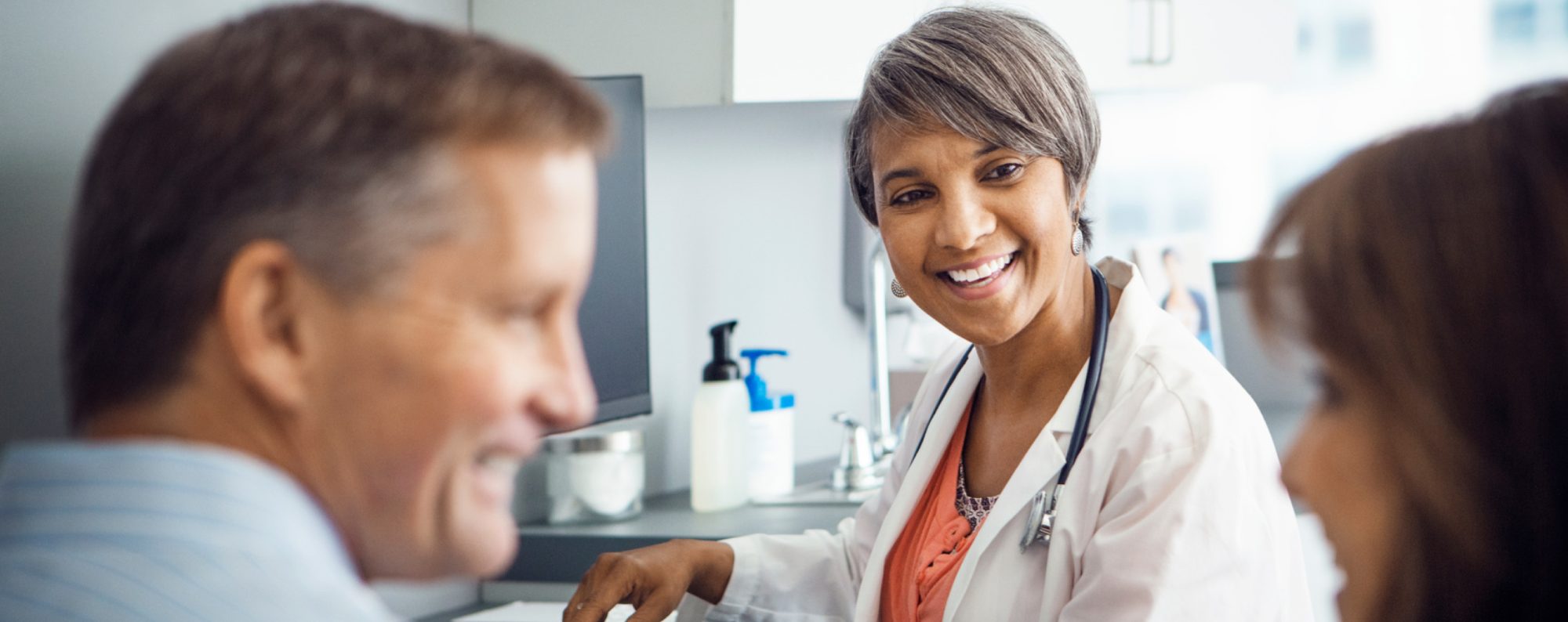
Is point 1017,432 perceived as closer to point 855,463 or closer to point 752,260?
point 855,463

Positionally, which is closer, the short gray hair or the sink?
the short gray hair

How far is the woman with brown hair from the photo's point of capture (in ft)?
1.82

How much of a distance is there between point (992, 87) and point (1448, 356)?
2.47ft

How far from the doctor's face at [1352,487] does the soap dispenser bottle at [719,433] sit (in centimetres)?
131

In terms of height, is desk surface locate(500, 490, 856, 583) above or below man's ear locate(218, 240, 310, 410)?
below

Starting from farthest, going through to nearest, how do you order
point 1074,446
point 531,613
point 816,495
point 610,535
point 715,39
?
point 816,495
point 715,39
point 610,535
point 531,613
point 1074,446

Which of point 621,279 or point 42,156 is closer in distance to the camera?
point 42,156

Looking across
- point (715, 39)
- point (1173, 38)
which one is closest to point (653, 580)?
point (715, 39)

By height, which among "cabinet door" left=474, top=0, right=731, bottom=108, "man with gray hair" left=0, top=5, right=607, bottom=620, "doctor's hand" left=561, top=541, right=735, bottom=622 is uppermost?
"cabinet door" left=474, top=0, right=731, bottom=108

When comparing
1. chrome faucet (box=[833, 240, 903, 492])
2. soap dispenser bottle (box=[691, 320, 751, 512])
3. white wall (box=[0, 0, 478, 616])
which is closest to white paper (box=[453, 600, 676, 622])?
soap dispenser bottle (box=[691, 320, 751, 512])

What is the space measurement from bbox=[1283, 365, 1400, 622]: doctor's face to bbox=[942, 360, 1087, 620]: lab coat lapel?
1.88ft

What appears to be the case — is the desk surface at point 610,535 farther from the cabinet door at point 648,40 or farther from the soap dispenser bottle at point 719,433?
the cabinet door at point 648,40

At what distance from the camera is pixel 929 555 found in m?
1.36

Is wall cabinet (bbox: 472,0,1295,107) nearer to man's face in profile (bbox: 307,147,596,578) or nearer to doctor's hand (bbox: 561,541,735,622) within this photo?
doctor's hand (bbox: 561,541,735,622)
